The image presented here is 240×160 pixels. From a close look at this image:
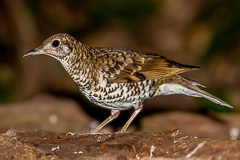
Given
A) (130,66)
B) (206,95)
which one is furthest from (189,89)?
(130,66)

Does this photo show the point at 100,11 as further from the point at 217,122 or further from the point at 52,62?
the point at 217,122

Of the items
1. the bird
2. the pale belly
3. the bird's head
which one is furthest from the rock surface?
the bird's head

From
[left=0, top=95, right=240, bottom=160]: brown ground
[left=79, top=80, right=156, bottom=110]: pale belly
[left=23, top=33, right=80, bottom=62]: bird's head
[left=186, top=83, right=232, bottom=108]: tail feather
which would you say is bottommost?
[left=0, top=95, right=240, bottom=160]: brown ground

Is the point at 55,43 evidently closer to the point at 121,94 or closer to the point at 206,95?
the point at 121,94

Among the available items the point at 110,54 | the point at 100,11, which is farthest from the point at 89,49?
the point at 100,11

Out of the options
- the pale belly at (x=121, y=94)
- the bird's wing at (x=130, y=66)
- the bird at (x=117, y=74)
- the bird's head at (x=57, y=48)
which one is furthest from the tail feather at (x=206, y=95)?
the bird's head at (x=57, y=48)

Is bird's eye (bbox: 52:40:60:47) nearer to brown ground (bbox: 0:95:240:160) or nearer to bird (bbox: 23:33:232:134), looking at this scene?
bird (bbox: 23:33:232:134)
